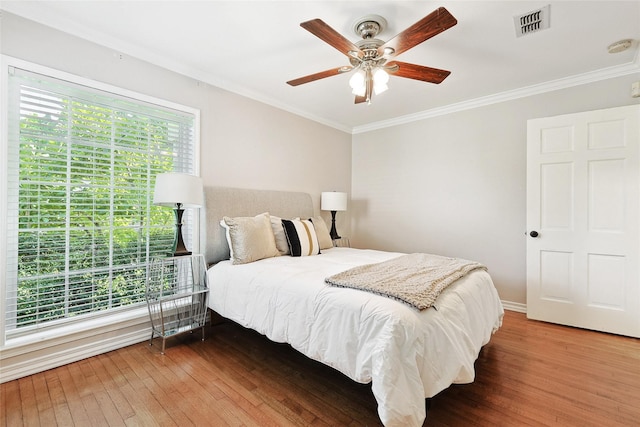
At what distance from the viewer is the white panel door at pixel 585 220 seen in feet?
8.80

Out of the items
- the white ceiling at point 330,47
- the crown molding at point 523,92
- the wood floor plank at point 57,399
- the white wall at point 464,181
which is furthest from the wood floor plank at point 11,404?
the crown molding at point 523,92

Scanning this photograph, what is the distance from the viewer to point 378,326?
1445mm

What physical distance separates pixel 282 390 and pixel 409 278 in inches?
42.9

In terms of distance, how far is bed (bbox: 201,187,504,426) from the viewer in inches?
52.9

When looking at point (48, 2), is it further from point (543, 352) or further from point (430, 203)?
point (543, 352)

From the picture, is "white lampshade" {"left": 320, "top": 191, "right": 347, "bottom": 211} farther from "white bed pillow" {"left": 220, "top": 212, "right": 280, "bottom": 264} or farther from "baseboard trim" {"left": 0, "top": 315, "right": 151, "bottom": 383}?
"baseboard trim" {"left": 0, "top": 315, "right": 151, "bottom": 383}

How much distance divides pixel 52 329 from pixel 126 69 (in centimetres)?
215

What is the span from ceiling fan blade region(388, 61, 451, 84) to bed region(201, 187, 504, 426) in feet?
5.00

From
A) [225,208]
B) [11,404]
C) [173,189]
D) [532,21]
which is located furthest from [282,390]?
[532,21]

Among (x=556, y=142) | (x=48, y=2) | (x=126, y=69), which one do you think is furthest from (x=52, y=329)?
(x=556, y=142)

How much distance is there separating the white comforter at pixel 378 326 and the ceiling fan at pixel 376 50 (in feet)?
4.82

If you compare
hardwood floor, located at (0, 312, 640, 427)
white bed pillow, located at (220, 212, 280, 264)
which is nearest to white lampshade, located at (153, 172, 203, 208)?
white bed pillow, located at (220, 212, 280, 264)

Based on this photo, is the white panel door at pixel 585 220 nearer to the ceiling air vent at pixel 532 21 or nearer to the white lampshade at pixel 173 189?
the ceiling air vent at pixel 532 21

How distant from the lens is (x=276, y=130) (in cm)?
369
